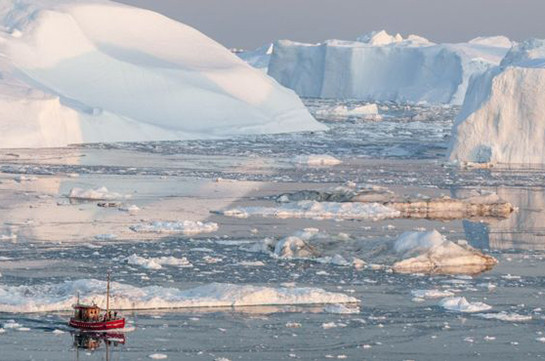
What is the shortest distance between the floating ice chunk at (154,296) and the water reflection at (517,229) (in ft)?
14.9

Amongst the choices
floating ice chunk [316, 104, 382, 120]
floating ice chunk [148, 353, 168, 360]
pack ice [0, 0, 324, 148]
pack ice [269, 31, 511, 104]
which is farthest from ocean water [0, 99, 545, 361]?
pack ice [269, 31, 511, 104]

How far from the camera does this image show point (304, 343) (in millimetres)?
10602

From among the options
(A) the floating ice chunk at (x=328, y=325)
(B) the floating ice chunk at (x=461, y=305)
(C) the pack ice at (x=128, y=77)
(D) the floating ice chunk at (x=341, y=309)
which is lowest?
(A) the floating ice chunk at (x=328, y=325)

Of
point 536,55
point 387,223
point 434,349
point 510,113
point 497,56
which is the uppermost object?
point 497,56

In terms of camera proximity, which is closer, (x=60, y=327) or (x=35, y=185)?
(x=60, y=327)

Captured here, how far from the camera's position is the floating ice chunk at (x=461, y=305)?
1209 cm

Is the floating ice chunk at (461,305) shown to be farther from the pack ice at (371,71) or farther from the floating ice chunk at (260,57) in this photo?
the floating ice chunk at (260,57)

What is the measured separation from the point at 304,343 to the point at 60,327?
215cm

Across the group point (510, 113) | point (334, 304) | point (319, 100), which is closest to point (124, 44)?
point (510, 113)

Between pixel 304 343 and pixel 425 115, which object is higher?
pixel 425 115

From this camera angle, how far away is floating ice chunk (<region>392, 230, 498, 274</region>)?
1437 cm

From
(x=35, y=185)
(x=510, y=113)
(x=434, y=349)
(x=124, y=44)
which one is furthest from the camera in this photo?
(x=124, y=44)

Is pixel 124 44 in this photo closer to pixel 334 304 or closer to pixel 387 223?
pixel 387 223

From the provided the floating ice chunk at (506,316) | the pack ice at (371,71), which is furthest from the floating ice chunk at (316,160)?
the pack ice at (371,71)
